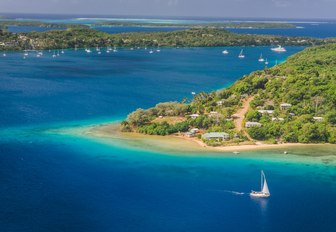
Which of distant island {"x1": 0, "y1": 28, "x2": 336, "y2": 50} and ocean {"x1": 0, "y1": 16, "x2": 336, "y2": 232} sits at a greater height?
distant island {"x1": 0, "y1": 28, "x2": 336, "y2": 50}

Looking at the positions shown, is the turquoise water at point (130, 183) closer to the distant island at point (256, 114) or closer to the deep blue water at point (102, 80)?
the deep blue water at point (102, 80)

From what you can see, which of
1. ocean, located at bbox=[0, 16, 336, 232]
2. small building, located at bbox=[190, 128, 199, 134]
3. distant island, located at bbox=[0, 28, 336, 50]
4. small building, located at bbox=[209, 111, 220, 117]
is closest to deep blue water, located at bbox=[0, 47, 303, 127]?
ocean, located at bbox=[0, 16, 336, 232]

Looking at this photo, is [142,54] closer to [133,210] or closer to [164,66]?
[164,66]

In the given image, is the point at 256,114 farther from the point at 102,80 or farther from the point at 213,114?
the point at 102,80

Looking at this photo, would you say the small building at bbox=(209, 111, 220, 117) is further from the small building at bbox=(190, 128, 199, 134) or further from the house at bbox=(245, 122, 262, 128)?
the house at bbox=(245, 122, 262, 128)

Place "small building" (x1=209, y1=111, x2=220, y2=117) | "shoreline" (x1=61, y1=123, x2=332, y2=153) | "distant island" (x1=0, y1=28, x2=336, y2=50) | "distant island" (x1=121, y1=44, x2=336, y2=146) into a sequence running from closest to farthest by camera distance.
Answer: "shoreline" (x1=61, y1=123, x2=332, y2=153), "distant island" (x1=121, y1=44, x2=336, y2=146), "small building" (x1=209, y1=111, x2=220, y2=117), "distant island" (x1=0, y1=28, x2=336, y2=50)

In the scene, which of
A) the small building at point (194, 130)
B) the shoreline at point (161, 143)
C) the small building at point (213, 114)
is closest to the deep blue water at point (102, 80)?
the shoreline at point (161, 143)
